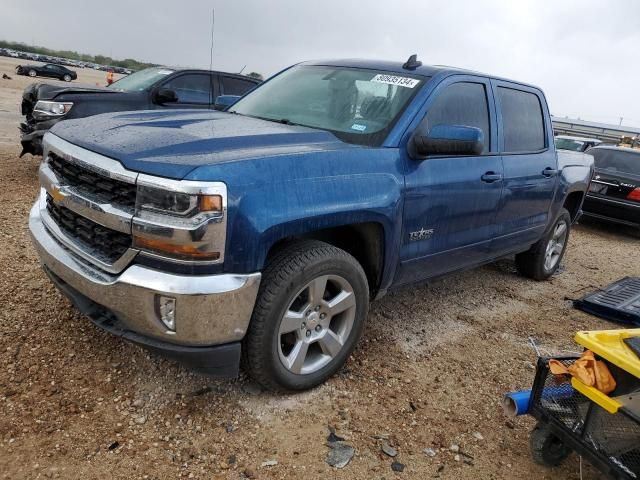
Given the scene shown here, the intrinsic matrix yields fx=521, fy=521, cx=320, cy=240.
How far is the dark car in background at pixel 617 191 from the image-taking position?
8.45 metres

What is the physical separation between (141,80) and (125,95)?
786mm

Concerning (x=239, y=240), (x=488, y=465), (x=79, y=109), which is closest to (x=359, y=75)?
(x=239, y=240)

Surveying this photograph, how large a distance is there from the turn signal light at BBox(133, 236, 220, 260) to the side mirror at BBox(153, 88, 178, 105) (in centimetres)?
527

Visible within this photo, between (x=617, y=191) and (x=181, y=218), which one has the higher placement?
(x=181, y=218)

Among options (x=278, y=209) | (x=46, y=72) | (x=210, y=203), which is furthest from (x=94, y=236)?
(x=46, y=72)

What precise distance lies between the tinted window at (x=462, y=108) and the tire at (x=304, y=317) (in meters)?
1.19

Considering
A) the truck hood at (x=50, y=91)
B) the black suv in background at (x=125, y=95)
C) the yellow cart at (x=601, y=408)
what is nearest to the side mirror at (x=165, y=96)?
the black suv in background at (x=125, y=95)

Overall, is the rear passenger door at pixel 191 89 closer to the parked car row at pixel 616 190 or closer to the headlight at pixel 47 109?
the headlight at pixel 47 109

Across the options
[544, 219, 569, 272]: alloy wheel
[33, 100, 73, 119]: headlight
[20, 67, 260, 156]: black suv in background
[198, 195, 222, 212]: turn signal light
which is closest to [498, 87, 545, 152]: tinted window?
[544, 219, 569, 272]: alloy wheel

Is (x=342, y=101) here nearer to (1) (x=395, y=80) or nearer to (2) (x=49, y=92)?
(1) (x=395, y=80)

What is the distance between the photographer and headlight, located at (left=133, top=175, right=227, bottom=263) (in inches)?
86.1

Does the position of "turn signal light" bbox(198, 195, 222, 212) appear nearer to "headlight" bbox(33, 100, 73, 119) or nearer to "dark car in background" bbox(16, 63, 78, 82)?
"headlight" bbox(33, 100, 73, 119)

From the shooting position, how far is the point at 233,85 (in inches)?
327

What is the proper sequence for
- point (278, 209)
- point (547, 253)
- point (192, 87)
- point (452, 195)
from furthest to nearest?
point (192, 87) < point (547, 253) < point (452, 195) < point (278, 209)
